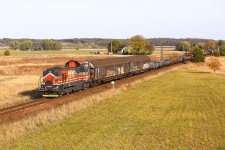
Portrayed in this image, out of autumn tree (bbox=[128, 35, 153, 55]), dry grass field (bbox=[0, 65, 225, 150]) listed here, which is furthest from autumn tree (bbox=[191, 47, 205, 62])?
dry grass field (bbox=[0, 65, 225, 150])

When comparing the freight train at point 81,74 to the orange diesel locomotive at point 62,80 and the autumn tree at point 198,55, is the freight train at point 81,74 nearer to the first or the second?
the orange diesel locomotive at point 62,80

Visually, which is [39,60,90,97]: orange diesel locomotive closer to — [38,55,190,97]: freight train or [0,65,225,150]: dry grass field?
[38,55,190,97]: freight train

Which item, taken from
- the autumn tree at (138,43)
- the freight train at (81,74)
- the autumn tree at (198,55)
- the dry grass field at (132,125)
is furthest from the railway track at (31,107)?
the autumn tree at (138,43)

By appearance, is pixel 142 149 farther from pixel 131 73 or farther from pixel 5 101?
pixel 131 73

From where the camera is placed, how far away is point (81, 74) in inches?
1523

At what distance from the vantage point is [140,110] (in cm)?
2836

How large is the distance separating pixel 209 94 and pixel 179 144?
839 inches

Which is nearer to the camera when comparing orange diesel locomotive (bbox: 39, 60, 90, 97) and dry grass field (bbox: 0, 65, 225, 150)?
dry grass field (bbox: 0, 65, 225, 150)

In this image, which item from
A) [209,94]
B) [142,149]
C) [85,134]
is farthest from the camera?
[209,94]

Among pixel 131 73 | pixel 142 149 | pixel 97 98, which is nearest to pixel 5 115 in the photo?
pixel 97 98

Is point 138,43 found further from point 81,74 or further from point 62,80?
point 62,80

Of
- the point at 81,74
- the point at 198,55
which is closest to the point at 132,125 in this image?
the point at 81,74

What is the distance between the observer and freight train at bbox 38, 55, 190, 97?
33469mm

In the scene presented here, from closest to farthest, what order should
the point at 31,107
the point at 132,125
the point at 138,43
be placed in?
the point at 132,125
the point at 31,107
the point at 138,43
